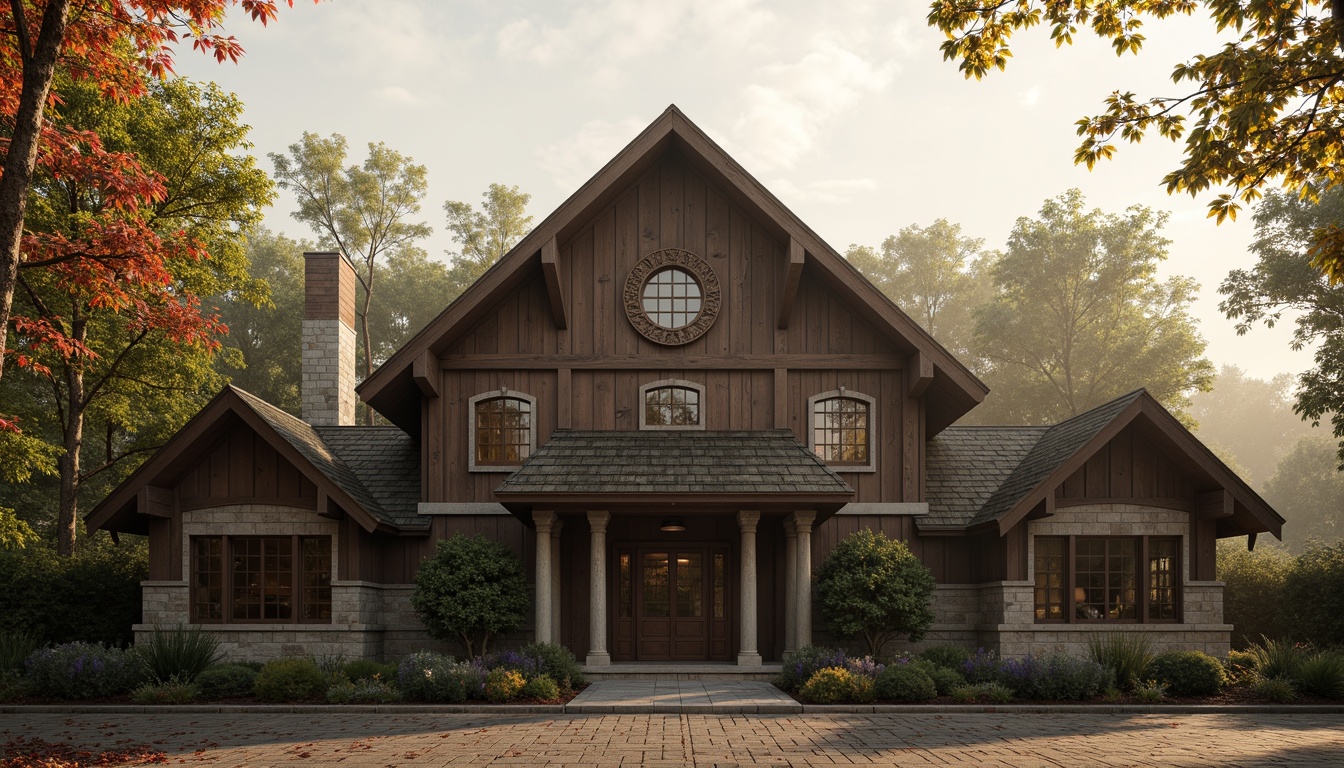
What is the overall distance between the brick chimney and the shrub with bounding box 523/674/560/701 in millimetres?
9483

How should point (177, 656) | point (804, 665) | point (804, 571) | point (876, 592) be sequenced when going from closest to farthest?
point (804, 665) → point (177, 656) → point (876, 592) → point (804, 571)

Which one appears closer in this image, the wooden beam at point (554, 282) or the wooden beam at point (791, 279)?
the wooden beam at point (554, 282)

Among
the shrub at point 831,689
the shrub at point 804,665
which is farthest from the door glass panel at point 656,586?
the shrub at point 831,689

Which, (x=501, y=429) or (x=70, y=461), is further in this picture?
(x=70, y=461)

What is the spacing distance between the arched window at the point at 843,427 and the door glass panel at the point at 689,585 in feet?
9.77

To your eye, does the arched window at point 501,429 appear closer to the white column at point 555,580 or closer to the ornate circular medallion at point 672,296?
the white column at point 555,580

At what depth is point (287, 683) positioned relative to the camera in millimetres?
13742

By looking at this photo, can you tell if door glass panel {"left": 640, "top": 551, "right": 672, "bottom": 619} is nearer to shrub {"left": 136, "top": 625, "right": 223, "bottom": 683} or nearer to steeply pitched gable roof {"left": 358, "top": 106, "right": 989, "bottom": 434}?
steeply pitched gable roof {"left": 358, "top": 106, "right": 989, "bottom": 434}

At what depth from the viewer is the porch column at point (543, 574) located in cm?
1578

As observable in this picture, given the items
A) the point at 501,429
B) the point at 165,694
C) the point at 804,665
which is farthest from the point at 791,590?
the point at 165,694

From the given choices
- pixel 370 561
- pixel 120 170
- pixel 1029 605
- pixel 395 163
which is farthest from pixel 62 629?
pixel 395 163

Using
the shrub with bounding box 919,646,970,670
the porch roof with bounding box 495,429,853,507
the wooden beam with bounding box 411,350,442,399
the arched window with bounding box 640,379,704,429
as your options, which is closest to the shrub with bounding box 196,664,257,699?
the porch roof with bounding box 495,429,853,507

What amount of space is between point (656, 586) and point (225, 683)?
714 cm

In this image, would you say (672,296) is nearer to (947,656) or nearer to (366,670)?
(947,656)
